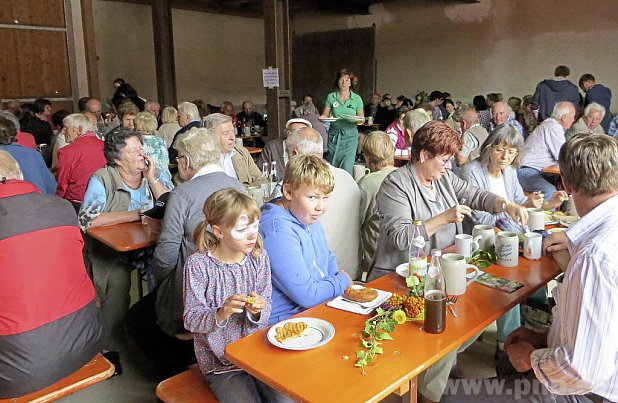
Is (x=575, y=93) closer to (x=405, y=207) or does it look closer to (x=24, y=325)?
(x=405, y=207)

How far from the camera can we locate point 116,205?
3.07 meters

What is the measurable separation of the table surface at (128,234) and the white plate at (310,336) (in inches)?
50.4

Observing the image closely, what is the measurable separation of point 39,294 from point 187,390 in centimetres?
64

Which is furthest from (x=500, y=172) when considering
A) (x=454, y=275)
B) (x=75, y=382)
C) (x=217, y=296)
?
(x=75, y=382)

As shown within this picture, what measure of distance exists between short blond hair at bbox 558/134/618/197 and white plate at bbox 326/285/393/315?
27.4 inches

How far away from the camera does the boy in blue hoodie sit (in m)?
1.89

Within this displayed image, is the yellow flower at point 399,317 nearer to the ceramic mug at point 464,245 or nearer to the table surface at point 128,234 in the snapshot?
the ceramic mug at point 464,245

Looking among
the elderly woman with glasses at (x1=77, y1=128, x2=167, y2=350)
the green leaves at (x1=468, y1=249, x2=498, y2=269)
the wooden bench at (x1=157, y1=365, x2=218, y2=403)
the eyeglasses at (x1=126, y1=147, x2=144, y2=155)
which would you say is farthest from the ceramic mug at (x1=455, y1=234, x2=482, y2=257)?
the eyeglasses at (x1=126, y1=147, x2=144, y2=155)

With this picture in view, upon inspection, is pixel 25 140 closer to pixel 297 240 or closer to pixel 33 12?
pixel 297 240

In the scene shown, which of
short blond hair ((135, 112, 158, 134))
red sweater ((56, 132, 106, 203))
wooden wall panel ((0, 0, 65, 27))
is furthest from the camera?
wooden wall panel ((0, 0, 65, 27))

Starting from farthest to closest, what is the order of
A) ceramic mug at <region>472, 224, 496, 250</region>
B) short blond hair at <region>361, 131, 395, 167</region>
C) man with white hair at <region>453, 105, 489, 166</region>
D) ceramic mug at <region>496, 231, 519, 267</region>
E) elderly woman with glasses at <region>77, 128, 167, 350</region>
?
man with white hair at <region>453, 105, 489, 166</region>, short blond hair at <region>361, 131, 395, 167</region>, elderly woman with glasses at <region>77, 128, 167, 350</region>, ceramic mug at <region>472, 224, 496, 250</region>, ceramic mug at <region>496, 231, 519, 267</region>

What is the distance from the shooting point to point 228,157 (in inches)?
160

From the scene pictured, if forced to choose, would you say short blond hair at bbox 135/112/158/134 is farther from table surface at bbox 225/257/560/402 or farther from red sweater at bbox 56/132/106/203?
table surface at bbox 225/257/560/402

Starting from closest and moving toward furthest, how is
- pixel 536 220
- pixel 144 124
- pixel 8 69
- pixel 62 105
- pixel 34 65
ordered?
1. pixel 536 220
2. pixel 144 124
3. pixel 8 69
4. pixel 34 65
5. pixel 62 105
